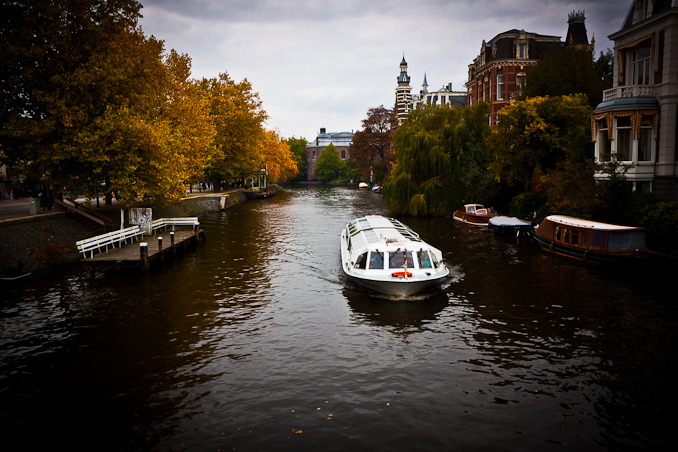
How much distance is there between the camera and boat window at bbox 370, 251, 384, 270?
2039cm

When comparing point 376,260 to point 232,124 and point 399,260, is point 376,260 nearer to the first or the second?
point 399,260

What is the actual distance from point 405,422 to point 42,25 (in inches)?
1176

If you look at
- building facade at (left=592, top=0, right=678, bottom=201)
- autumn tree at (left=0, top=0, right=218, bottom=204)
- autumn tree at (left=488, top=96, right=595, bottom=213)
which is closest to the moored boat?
autumn tree at (left=488, top=96, right=595, bottom=213)

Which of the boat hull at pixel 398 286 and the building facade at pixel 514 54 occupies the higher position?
the building facade at pixel 514 54

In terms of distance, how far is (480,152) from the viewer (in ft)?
153

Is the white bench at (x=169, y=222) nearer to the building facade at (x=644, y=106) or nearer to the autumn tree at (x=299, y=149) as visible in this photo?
the building facade at (x=644, y=106)

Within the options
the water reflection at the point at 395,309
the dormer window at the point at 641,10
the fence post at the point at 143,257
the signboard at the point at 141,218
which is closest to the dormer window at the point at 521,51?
the dormer window at the point at 641,10

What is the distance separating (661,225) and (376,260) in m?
17.0

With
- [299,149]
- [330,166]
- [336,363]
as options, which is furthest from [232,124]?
[299,149]

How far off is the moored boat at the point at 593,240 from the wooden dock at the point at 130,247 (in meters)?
25.1

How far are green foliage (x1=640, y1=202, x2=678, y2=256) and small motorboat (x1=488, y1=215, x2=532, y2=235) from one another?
32.4 feet

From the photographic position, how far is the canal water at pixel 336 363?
10.2 m

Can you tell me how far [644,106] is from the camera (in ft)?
95.1

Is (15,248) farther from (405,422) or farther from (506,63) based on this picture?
(506,63)
